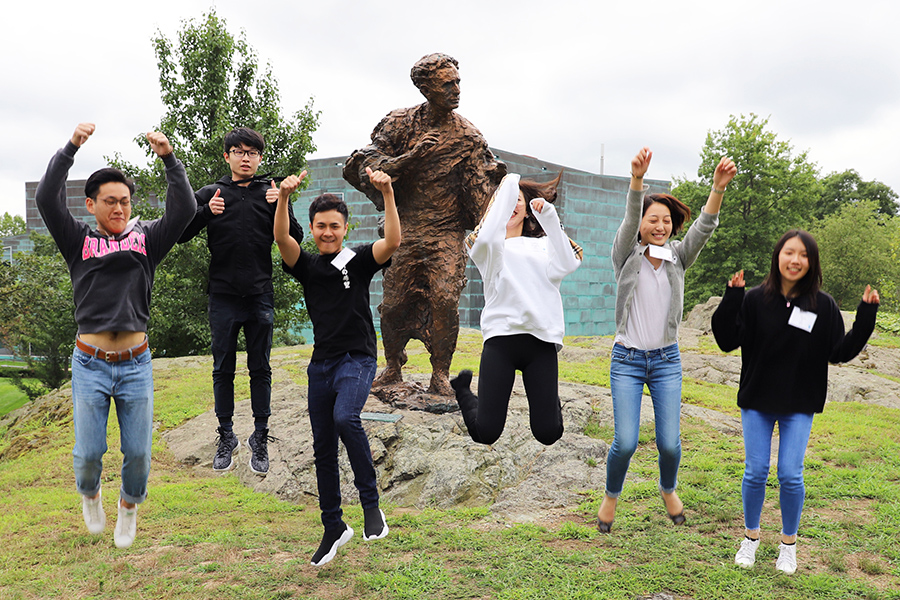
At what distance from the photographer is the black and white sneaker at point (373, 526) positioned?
407cm

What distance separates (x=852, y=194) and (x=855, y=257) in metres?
15.7

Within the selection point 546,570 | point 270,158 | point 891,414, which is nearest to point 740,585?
point 546,570

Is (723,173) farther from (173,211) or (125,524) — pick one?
(125,524)

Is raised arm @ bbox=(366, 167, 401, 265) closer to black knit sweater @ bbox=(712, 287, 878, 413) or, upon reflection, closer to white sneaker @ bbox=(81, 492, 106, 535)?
black knit sweater @ bbox=(712, 287, 878, 413)

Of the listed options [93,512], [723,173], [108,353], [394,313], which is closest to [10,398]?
[394,313]

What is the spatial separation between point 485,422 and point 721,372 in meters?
12.3

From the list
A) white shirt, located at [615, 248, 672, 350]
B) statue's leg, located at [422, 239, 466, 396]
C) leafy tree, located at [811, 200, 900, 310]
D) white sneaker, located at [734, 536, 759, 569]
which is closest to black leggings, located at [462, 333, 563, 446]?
white shirt, located at [615, 248, 672, 350]

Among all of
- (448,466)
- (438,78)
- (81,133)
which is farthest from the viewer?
(438,78)

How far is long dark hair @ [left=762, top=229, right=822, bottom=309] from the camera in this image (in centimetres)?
417

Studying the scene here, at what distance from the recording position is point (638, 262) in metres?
4.58

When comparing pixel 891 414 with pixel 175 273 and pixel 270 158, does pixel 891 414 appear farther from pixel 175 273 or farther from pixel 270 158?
pixel 175 273

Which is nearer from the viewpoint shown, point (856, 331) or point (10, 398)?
point (856, 331)

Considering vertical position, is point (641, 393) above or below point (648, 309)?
below

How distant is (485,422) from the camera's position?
4.30 metres
